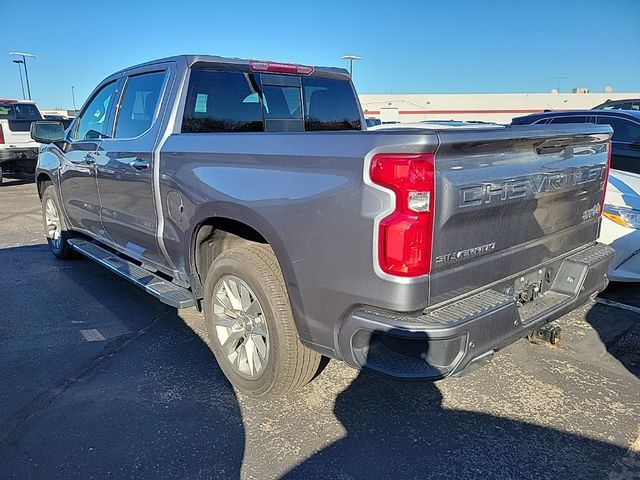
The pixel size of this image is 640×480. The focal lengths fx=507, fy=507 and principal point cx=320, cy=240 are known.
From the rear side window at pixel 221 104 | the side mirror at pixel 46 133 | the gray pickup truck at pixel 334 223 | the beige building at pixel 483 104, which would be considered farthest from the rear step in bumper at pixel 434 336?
the beige building at pixel 483 104

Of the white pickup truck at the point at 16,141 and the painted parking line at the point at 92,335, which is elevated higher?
the white pickup truck at the point at 16,141

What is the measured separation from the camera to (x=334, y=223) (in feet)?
7.59

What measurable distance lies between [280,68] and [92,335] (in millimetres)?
2642

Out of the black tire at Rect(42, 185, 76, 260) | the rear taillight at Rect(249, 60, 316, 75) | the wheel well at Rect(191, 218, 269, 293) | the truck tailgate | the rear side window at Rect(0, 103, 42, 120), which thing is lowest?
the black tire at Rect(42, 185, 76, 260)

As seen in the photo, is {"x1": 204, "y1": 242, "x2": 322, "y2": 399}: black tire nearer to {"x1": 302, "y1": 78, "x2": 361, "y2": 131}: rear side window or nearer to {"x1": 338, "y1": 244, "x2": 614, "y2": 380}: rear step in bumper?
{"x1": 338, "y1": 244, "x2": 614, "y2": 380}: rear step in bumper

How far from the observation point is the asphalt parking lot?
2.53 m

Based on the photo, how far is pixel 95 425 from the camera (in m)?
2.87

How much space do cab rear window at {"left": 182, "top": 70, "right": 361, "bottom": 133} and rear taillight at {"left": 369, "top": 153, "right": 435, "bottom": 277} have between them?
197 centimetres

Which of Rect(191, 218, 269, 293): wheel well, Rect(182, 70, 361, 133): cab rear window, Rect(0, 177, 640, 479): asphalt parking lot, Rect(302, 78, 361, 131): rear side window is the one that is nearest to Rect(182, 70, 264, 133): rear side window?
Rect(182, 70, 361, 133): cab rear window

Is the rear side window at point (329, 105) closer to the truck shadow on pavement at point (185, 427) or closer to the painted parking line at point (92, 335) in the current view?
the truck shadow on pavement at point (185, 427)

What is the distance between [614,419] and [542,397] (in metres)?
0.39

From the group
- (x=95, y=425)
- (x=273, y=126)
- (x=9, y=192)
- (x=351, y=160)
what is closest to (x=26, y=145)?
(x=9, y=192)

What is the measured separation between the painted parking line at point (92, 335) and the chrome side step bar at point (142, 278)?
50 cm

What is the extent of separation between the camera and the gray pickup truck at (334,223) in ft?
7.16
